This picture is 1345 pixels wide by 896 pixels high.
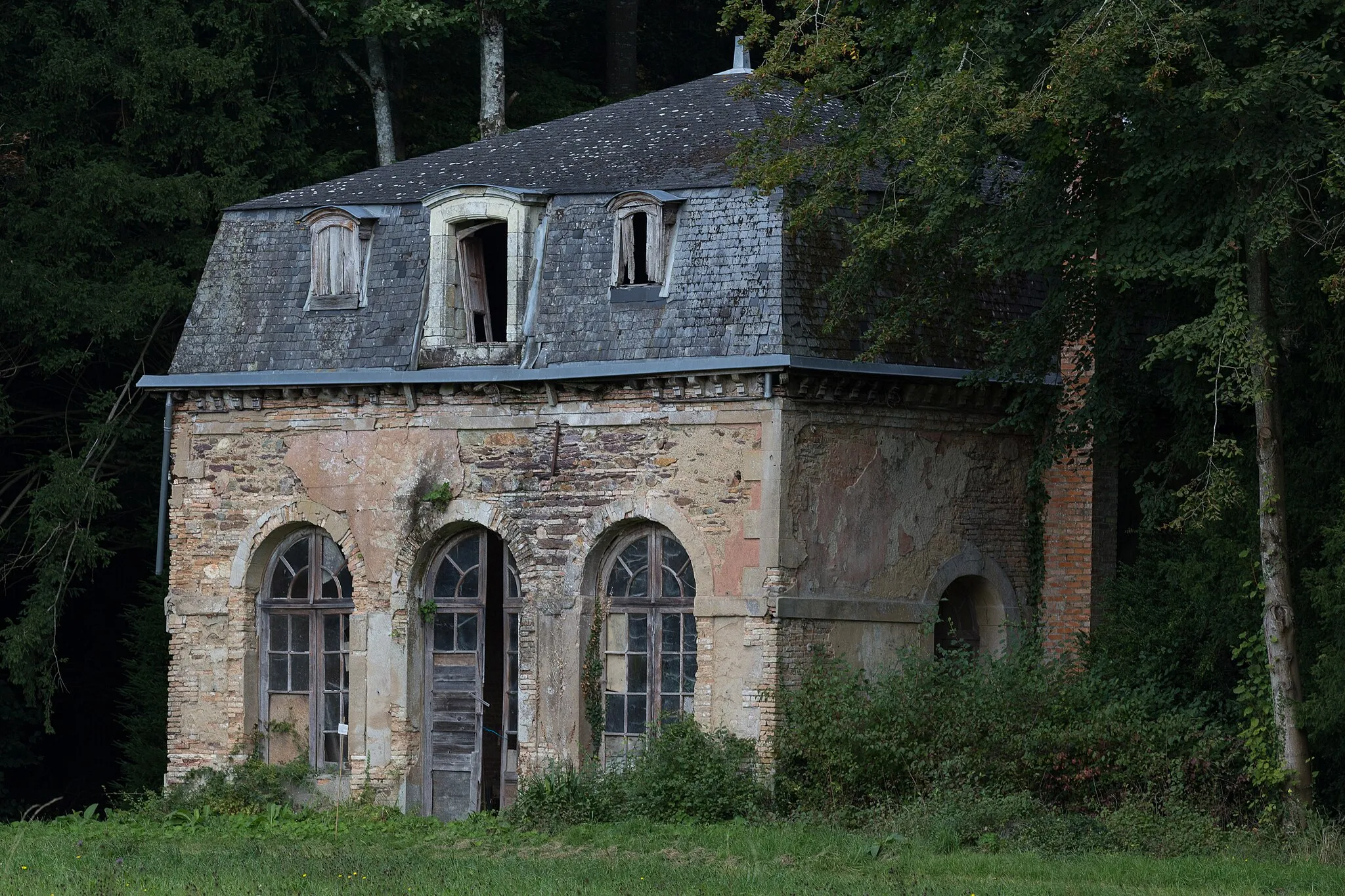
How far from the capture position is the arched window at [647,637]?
20.1 m

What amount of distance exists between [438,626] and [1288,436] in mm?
9108

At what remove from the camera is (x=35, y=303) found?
2517 cm

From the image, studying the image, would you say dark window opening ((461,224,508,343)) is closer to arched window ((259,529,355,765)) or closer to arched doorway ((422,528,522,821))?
arched doorway ((422,528,522,821))

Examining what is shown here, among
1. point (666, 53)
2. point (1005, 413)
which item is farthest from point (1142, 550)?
point (666, 53)

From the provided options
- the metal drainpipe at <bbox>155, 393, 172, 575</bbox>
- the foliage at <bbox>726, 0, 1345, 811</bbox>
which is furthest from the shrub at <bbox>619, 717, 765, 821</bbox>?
the metal drainpipe at <bbox>155, 393, 172, 575</bbox>

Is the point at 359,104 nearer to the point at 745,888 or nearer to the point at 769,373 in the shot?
the point at 769,373

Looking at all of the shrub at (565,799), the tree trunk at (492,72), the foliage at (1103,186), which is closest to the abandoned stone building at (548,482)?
the shrub at (565,799)

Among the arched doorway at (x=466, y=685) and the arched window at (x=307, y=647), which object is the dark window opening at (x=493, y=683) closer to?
the arched doorway at (x=466, y=685)

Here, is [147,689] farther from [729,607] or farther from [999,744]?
[999,744]

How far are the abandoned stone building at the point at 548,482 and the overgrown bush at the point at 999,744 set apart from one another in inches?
28.0

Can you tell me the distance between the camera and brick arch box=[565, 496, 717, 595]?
19594mm

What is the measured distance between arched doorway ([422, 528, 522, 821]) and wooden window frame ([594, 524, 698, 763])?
1.26 meters

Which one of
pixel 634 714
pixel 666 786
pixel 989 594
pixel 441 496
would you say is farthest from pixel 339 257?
pixel 989 594

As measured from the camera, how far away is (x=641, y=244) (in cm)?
2081
